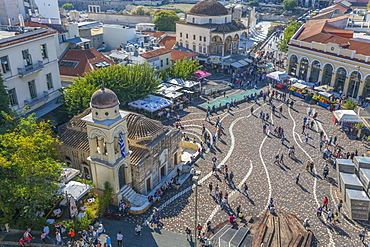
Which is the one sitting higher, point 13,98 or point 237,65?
point 13,98

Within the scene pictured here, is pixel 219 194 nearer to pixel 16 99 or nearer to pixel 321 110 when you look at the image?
pixel 16 99

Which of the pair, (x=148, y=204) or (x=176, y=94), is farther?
(x=176, y=94)

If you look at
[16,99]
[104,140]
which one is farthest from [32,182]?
[16,99]

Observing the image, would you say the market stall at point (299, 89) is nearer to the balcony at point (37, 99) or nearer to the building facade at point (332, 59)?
the building facade at point (332, 59)

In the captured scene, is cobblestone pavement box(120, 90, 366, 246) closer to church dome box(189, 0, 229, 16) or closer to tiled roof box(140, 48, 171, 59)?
tiled roof box(140, 48, 171, 59)

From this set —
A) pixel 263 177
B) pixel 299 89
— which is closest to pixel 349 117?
pixel 299 89

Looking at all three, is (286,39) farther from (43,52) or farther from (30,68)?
(30,68)
